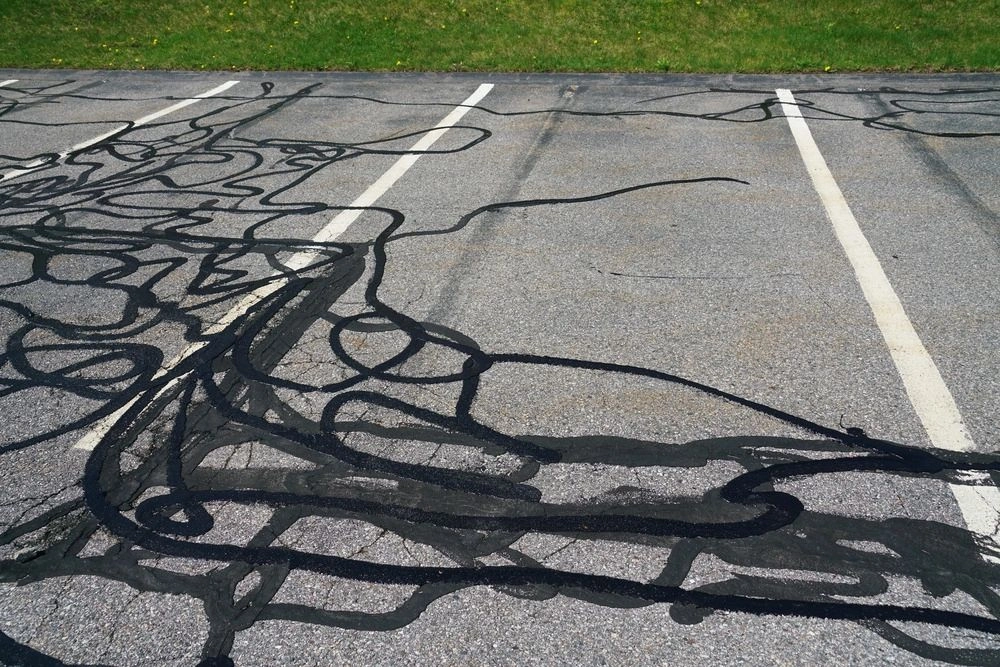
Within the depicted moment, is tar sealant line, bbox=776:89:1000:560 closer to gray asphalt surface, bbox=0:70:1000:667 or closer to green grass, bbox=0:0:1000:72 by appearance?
gray asphalt surface, bbox=0:70:1000:667

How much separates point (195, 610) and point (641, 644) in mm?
1521

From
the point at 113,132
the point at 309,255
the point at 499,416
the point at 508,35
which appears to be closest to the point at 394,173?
the point at 309,255

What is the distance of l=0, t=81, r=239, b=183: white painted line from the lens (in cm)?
816

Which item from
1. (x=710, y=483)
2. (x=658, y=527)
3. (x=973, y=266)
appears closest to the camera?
(x=658, y=527)

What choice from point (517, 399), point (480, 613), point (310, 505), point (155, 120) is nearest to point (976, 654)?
point (480, 613)

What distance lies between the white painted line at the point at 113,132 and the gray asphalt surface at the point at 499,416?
23.5 inches

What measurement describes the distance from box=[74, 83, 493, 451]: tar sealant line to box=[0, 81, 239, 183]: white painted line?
3620mm

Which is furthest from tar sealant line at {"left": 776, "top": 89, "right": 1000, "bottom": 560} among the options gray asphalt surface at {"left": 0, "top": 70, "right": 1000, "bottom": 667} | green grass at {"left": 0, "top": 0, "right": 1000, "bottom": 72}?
green grass at {"left": 0, "top": 0, "right": 1000, "bottom": 72}

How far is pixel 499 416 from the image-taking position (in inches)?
152

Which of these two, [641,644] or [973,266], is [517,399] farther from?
[973,266]

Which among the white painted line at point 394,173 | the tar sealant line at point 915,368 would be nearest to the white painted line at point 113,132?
the white painted line at point 394,173

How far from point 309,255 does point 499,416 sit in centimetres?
253

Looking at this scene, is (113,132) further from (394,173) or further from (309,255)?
(309,255)

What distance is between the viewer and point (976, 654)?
101 inches
